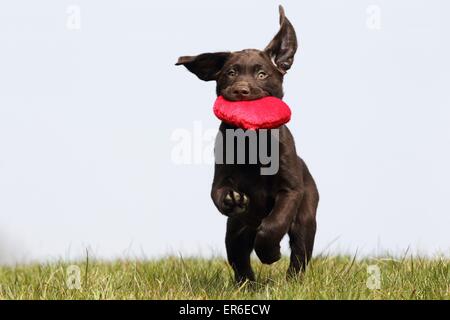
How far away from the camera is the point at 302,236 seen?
23.0 feet

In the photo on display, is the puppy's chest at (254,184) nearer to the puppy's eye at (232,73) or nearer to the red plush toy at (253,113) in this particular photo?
the red plush toy at (253,113)

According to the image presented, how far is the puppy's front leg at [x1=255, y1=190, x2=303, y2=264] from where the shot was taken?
630cm

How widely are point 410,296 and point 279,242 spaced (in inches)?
40.0

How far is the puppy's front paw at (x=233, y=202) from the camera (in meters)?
6.25

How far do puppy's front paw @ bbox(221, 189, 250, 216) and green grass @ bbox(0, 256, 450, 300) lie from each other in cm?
59

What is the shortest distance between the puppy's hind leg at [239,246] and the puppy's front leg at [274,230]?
0.59 meters

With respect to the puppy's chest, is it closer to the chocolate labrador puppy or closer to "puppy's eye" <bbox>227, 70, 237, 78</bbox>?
the chocolate labrador puppy

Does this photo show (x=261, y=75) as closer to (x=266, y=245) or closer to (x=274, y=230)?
(x=274, y=230)

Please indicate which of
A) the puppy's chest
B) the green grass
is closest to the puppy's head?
the puppy's chest

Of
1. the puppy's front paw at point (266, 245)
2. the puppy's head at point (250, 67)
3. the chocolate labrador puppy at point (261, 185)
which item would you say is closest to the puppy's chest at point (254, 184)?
the chocolate labrador puppy at point (261, 185)

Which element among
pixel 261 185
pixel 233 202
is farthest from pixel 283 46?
pixel 233 202

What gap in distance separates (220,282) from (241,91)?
66.9 inches

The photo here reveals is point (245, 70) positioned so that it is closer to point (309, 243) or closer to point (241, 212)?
point (241, 212)
